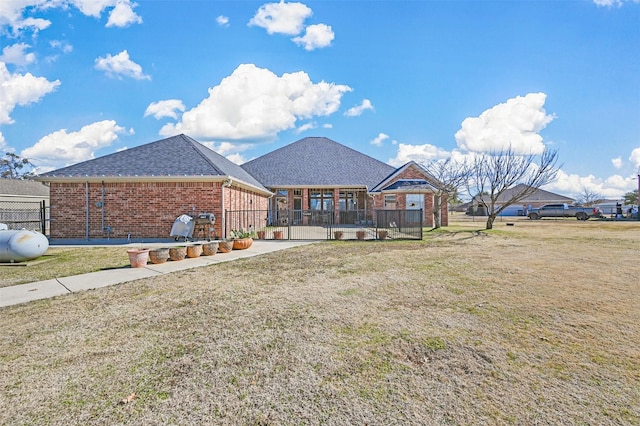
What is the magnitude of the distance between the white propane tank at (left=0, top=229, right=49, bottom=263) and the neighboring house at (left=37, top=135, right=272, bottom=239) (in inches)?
217

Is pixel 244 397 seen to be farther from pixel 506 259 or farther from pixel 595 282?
pixel 506 259

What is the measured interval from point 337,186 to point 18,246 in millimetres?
21287

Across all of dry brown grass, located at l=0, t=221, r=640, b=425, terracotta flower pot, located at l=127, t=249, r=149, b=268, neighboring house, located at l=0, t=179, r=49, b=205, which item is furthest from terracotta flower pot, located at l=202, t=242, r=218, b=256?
neighboring house, located at l=0, t=179, r=49, b=205

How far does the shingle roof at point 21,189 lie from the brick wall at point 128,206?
1610 centimetres

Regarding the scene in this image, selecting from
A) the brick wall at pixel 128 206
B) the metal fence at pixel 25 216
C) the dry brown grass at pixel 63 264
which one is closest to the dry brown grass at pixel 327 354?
the dry brown grass at pixel 63 264

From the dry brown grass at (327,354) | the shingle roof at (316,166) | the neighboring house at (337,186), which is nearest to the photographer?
the dry brown grass at (327,354)

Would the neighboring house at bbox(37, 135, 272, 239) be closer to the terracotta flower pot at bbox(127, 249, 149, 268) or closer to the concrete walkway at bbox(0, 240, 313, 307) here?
the concrete walkway at bbox(0, 240, 313, 307)

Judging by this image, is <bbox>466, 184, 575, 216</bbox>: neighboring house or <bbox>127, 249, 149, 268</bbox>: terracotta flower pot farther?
<bbox>466, 184, 575, 216</bbox>: neighboring house

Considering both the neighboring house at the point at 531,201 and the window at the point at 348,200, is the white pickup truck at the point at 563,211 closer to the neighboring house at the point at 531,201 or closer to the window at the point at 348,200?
the neighboring house at the point at 531,201

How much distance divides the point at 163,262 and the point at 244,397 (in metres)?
7.59

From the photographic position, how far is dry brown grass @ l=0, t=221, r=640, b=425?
2752 millimetres

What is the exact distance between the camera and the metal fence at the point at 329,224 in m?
16.4

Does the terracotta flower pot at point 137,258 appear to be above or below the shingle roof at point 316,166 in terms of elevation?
below

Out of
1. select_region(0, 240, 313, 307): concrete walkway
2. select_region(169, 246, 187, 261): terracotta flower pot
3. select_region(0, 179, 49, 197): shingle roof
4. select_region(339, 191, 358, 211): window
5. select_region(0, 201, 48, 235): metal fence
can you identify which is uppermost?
select_region(0, 179, 49, 197): shingle roof
